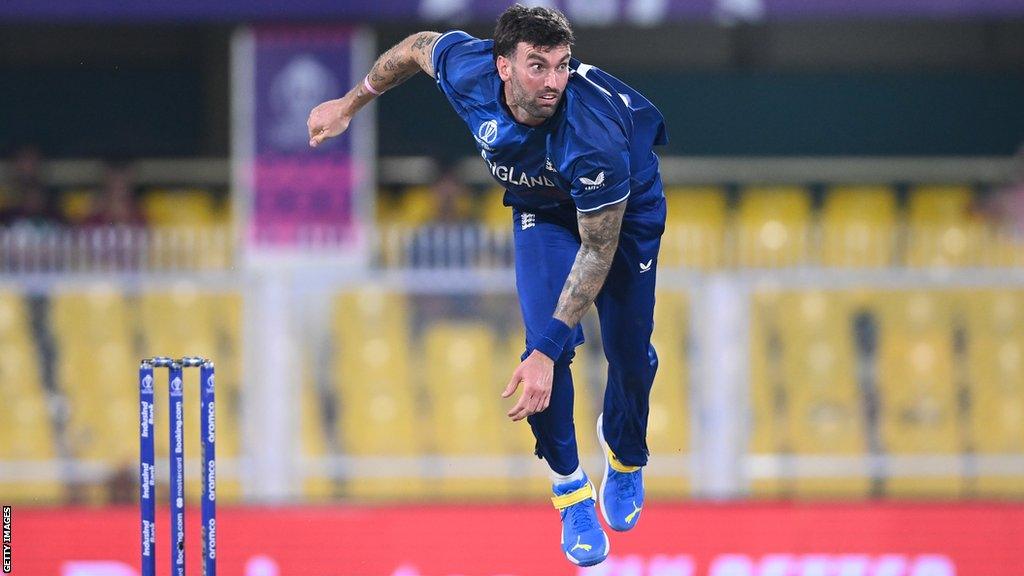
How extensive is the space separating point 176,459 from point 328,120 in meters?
1.30

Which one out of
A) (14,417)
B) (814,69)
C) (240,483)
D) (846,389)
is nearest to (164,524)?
(240,483)

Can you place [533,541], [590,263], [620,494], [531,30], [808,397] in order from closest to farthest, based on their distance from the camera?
[531,30] < [590,263] < [620,494] < [533,541] < [808,397]

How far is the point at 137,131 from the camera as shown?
43.8ft

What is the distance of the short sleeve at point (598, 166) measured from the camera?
4.85 meters

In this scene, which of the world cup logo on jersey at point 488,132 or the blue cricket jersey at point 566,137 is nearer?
the blue cricket jersey at point 566,137

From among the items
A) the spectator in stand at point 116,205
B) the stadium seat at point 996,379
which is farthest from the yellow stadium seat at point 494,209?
the stadium seat at point 996,379

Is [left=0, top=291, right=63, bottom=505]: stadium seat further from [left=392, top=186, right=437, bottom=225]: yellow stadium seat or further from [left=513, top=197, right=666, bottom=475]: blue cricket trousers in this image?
[left=513, top=197, right=666, bottom=475]: blue cricket trousers

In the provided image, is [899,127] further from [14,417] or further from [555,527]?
[14,417]

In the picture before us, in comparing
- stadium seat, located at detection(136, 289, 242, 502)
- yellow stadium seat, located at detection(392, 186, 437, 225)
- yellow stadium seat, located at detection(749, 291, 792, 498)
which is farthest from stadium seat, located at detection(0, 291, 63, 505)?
yellow stadium seat, located at detection(749, 291, 792, 498)

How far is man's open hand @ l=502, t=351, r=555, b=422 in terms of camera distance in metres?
4.88

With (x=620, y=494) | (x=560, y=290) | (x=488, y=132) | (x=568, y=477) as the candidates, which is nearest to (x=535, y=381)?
(x=560, y=290)

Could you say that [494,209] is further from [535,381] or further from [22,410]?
[535,381]

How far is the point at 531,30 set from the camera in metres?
4.80

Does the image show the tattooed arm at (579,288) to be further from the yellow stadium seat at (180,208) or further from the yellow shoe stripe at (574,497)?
the yellow stadium seat at (180,208)
